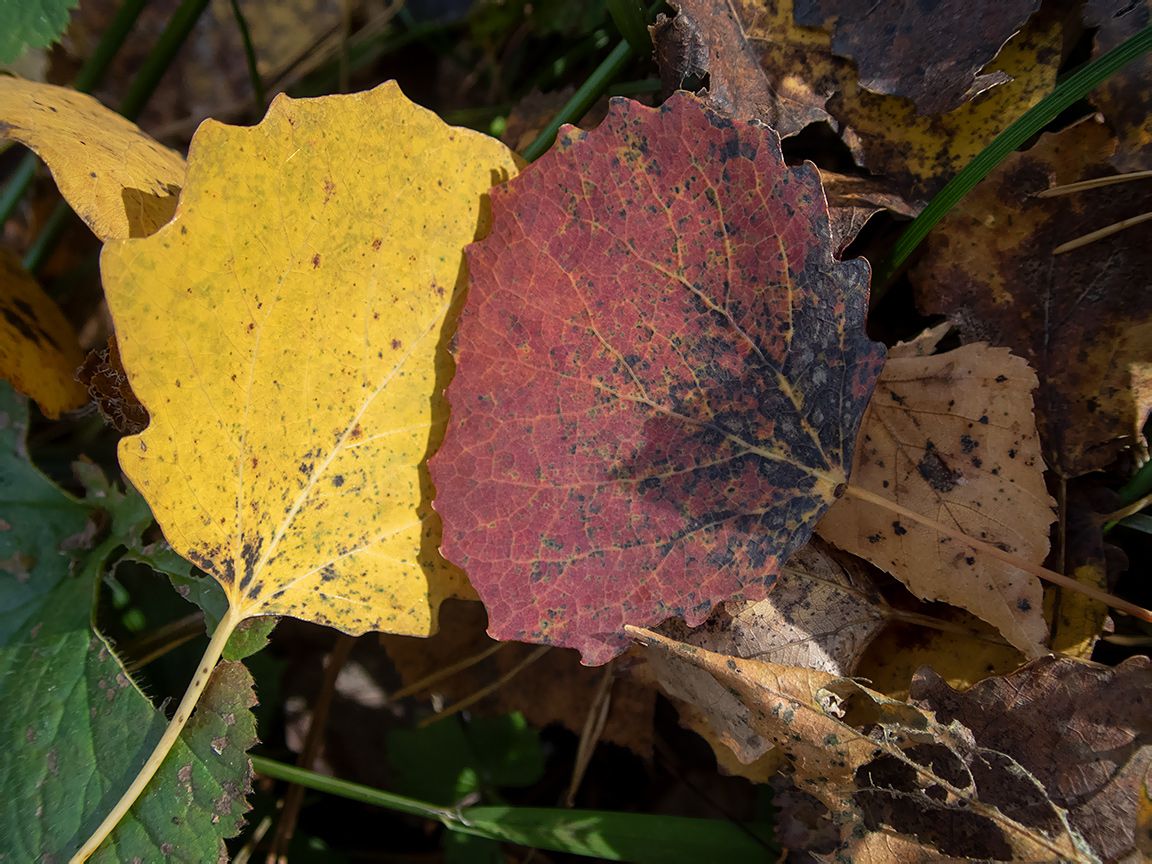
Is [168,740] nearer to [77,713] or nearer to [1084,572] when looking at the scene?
[77,713]

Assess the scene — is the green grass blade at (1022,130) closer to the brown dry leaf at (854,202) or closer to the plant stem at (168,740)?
the brown dry leaf at (854,202)

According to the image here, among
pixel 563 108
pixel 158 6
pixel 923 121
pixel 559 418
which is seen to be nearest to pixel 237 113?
pixel 158 6

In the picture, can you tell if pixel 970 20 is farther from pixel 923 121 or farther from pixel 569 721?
pixel 569 721

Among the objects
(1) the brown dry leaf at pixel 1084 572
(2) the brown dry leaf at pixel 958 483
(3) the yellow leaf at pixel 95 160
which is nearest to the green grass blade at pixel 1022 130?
(2) the brown dry leaf at pixel 958 483

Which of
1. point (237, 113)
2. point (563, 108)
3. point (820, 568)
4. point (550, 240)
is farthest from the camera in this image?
point (237, 113)

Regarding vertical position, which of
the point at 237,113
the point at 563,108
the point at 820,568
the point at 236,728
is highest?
the point at 237,113

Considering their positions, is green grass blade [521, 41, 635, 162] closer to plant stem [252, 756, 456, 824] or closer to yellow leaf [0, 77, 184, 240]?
yellow leaf [0, 77, 184, 240]

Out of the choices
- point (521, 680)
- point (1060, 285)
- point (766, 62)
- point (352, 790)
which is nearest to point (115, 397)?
point (352, 790)

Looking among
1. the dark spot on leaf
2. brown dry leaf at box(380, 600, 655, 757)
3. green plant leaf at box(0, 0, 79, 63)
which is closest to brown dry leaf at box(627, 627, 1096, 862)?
the dark spot on leaf
